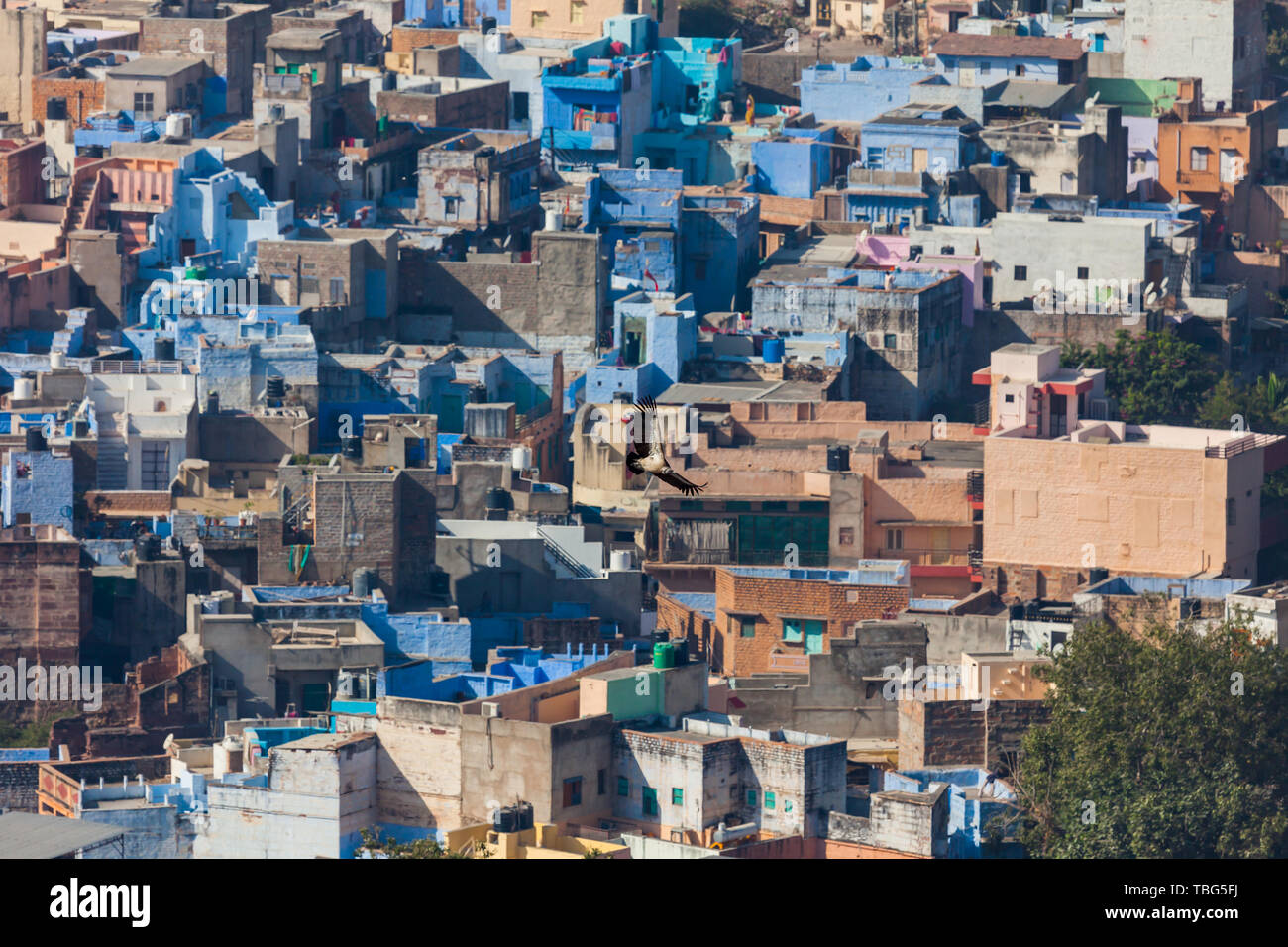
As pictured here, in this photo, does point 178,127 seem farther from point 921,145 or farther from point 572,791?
point 572,791

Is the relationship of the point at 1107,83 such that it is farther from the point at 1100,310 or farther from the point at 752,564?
the point at 752,564

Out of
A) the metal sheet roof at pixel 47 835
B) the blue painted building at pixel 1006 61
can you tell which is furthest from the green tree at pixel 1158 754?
the blue painted building at pixel 1006 61

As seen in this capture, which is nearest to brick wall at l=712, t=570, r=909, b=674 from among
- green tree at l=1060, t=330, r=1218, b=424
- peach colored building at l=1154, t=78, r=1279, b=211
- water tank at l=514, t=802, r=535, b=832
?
water tank at l=514, t=802, r=535, b=832

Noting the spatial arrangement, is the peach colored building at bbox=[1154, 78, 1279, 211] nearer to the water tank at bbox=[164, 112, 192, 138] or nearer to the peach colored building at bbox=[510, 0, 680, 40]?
the peach colored building at bbox=[510, 0, 680, 40]

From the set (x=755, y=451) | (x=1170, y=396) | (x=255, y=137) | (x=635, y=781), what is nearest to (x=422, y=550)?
(x=755, y=451)

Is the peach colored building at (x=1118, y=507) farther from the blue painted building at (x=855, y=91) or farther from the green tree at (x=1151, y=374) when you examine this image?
the blue painted building at (x=855, y=91)

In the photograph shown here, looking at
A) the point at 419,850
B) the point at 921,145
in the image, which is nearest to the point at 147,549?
the point at 419,850
